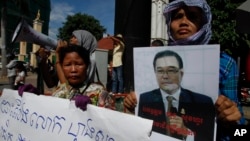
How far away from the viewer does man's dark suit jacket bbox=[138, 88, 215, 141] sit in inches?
67.0

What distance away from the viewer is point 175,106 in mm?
1813

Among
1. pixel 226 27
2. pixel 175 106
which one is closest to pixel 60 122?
pixel 175 106

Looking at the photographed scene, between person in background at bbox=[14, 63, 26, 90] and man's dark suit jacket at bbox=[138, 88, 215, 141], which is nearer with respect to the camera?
man's dark suit jacket at bbox=[138, 88, 215, 141]

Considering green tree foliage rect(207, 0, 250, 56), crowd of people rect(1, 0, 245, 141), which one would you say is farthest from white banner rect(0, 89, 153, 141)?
green tree foliage rect(207, 0, 250, 56)

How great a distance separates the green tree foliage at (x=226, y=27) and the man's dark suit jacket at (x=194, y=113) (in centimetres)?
1454

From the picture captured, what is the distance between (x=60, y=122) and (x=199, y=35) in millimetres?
945

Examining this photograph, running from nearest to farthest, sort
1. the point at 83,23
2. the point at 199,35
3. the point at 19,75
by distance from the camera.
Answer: the point at 199,35 → the point at 19,75 → the point at 83,23

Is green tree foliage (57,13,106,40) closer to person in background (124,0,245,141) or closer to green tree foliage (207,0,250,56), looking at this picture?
green tree foliage (207,0,250,56)

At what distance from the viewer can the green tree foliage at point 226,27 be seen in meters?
16.1

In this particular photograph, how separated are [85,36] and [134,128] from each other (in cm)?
142

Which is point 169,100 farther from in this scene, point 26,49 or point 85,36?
point 26,49

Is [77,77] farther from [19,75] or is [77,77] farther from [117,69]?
[19,75]

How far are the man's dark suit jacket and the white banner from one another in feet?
0.37

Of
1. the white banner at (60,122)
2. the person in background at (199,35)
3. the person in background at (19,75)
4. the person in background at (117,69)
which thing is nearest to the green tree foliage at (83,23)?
the person in background at (19,75)
